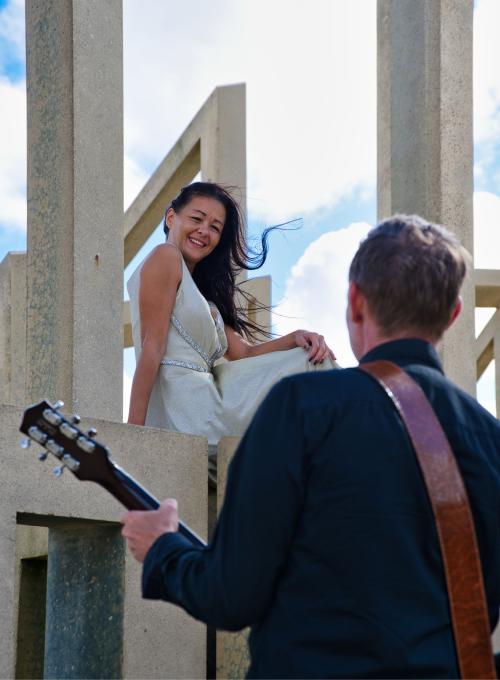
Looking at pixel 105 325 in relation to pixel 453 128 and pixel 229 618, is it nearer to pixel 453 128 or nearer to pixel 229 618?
pixel 453 128

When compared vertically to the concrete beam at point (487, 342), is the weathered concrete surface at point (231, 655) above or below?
below

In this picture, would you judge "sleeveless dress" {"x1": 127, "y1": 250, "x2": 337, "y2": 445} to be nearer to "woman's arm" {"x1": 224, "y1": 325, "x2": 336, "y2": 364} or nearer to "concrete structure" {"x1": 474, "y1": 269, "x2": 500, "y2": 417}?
"woman's arm" {"x1": 224, "y1": 325, "x2": 336, "y2": 364}

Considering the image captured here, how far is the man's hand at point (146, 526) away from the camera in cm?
217

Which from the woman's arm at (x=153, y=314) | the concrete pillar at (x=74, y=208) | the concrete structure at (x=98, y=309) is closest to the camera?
the concrete structure at (x=98, y=309)

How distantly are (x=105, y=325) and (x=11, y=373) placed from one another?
4.19 metres

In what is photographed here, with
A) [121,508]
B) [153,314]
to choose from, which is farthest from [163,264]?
[121,508]

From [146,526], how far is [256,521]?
1.04 ft

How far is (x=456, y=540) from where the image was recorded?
6.47ft

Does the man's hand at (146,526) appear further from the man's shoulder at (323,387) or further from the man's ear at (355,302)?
the man's ear at (355,302)

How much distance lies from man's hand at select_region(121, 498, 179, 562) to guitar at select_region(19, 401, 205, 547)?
0.38 feet

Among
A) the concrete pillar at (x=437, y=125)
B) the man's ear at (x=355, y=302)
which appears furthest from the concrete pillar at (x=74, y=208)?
the man's ear at (x=355, y=302)

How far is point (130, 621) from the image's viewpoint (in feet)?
14.0

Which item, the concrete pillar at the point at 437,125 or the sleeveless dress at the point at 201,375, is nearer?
the sleeveless dress at the point at 201,375

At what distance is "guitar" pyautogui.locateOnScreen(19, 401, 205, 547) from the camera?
230 centimetres
